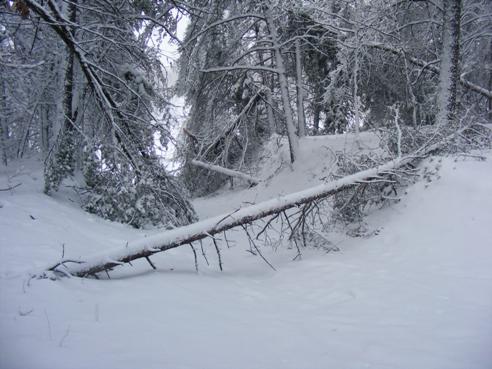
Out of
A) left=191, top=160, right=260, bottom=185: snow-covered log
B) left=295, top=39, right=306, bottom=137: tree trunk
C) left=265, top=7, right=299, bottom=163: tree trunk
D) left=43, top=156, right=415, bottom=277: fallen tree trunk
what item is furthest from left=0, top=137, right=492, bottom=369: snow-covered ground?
left=295, top=39, right=306, bottom=137: tree trunk

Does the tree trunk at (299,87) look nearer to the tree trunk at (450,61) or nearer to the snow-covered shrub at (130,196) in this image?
the tree trunk at (450,61)

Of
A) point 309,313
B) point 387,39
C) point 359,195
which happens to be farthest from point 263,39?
point 309,313

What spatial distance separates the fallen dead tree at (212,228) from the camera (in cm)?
462

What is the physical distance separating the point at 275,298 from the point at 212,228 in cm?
140

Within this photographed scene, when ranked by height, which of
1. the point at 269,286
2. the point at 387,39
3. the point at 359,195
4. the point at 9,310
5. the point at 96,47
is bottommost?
the point at 269,286

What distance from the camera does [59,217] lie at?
6668 millimetres

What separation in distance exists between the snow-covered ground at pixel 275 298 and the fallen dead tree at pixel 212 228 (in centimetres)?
29

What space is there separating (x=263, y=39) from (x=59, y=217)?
870cm

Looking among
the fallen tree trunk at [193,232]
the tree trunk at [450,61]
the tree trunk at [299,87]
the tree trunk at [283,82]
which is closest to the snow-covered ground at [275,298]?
the fallen tree trunk at [193,232]

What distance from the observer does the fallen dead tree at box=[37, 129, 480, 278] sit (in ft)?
15.1

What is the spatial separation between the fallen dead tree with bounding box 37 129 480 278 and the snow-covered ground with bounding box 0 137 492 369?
29cm

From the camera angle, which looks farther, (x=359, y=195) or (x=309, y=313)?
(x=359, y=195)

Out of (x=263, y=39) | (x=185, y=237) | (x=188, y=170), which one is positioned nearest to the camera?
(x=185, y=237)

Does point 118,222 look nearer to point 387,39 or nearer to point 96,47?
point 96,47
